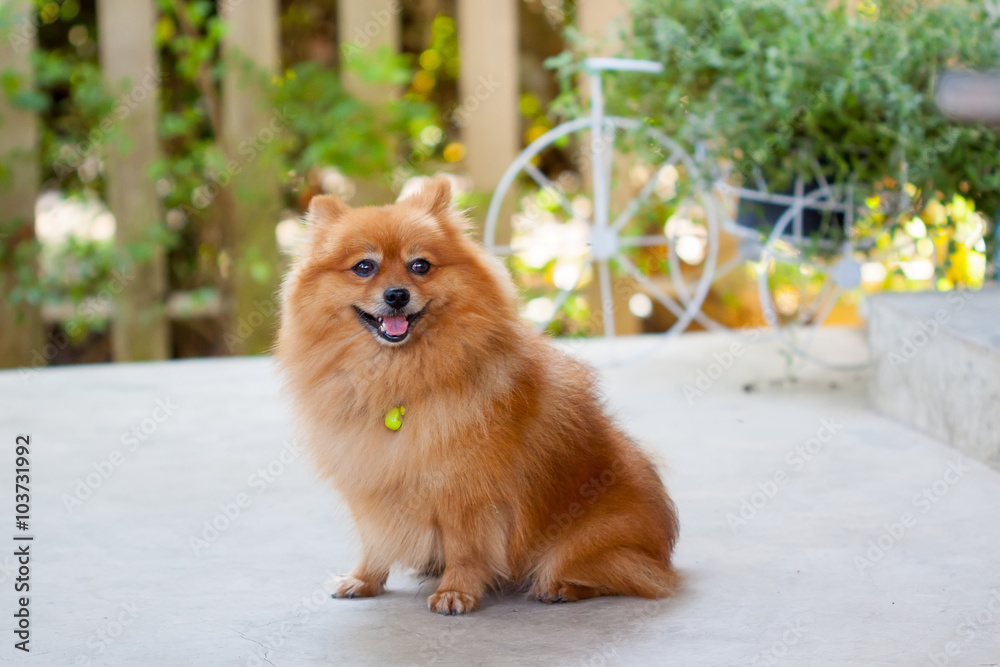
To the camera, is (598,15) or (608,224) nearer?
(608,224)

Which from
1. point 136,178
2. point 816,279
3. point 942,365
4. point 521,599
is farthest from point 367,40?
point 521,599

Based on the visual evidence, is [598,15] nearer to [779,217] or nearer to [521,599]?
[779,217]

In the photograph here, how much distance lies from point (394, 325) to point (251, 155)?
3470 mm

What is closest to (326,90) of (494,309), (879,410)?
(879,410)

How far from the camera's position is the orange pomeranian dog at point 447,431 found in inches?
91.5

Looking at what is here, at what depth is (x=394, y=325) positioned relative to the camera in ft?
7.63

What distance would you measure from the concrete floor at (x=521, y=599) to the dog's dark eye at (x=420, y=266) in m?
0.70

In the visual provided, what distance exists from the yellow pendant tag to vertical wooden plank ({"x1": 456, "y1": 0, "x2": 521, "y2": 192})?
3.40m

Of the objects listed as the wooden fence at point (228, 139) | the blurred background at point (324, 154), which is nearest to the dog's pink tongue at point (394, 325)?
the blurred background at point (324, 154)

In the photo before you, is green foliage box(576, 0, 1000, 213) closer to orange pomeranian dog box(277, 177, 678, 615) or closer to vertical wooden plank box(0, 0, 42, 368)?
orange pomeranian dog box(277, 177, 678, 615)

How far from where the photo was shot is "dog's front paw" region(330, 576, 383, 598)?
2.45m

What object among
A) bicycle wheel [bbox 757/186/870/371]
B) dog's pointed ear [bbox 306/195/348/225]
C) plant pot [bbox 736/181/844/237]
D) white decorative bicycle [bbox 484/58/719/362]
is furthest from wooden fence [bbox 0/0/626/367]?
dog's pointed ear [bbox 306/195/348/225]

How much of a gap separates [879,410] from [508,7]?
2786 mm

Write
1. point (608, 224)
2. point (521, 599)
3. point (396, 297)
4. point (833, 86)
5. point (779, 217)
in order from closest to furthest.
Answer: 1. point (396, 297)
2. point (521, 599)
3. point (833, 86)
4. point (779, 217)
5. point (608, 224)
